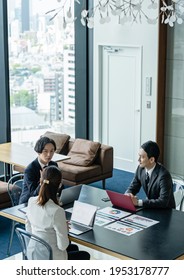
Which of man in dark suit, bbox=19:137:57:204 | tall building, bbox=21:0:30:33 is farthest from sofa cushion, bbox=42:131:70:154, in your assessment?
man in dark suit, bbox=19:137:57:204

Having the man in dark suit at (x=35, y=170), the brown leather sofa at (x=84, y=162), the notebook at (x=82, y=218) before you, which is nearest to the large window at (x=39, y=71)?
the brown leather sofa at (x=84, y=162)

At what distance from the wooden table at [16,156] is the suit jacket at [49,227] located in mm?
2755

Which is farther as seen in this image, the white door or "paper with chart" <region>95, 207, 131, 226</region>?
the white door

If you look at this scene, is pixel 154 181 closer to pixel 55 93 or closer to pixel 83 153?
pixel 83 153

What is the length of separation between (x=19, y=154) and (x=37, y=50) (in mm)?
2100

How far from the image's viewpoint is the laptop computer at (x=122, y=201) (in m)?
4.78

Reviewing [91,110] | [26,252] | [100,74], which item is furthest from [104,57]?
[26,252]

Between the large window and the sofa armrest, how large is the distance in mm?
1479

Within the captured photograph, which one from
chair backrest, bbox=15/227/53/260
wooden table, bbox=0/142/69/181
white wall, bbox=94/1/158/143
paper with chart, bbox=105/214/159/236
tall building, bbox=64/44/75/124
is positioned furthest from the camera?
tall building, bbox=64/44/75/124

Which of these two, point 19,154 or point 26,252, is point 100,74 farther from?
point 26,252

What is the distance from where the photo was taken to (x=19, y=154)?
7555 mm

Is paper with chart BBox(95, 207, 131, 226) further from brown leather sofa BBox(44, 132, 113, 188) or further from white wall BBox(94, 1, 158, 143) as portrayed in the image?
white wall BBox(94, 1, 158, 143)

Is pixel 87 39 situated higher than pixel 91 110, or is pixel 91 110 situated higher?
pixel 87 39

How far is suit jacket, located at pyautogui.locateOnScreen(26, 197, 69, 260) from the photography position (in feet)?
13.5
